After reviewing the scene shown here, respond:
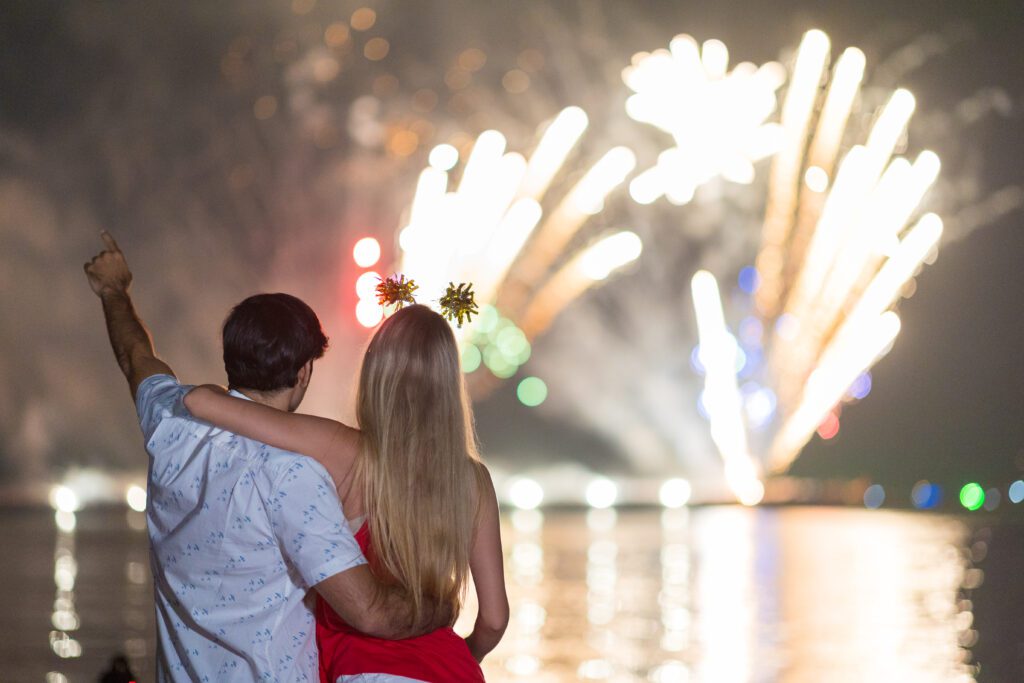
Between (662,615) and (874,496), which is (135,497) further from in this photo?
(662,615)

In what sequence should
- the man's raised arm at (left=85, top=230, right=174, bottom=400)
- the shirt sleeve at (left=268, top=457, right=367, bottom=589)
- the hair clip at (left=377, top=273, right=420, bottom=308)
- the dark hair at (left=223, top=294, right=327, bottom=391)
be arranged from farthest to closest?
the hair clip at (left=377, top=273, right=420, bottom=308) < the man's raised arm at (left=85, top=230, right=174, bottom=400) < the dark hair at (left=223, top=294, right=327, bottom=391) < the shirt sleeve at (left=268, top=457, right=367, bottom=589)

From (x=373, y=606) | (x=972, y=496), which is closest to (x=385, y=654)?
(x=373, y=606)

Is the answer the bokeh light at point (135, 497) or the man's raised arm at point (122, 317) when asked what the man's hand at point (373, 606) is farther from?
the bokeh light at point (135, 497)

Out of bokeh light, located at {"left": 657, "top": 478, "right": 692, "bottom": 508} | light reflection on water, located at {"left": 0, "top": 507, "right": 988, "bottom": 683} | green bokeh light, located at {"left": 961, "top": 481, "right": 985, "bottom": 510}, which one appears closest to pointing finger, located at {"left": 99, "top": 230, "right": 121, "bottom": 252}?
light reflection on water, located at {"left": 0, "top": 507, "right": 988, "bottom": 683}

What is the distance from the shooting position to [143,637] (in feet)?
39.6

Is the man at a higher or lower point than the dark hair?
lower

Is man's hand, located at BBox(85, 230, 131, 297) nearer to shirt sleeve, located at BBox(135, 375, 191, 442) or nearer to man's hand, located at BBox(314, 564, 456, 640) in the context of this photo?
shirt sleeve, located at BBox(135, 375, 191, 442)

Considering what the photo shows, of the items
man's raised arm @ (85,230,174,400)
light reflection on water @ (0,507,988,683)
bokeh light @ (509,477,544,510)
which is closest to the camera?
man's raised arm @ (85,230,174,400)

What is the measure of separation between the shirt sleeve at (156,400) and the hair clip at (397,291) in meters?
0.69

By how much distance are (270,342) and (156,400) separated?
356 mm

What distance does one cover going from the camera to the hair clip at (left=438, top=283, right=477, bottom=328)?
3500 millimetres

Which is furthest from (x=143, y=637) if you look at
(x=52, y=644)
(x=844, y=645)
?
(x=844, y=645)

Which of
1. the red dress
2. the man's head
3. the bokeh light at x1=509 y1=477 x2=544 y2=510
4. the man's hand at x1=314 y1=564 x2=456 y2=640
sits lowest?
the red dress

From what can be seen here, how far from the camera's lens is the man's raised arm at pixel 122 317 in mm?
3195
